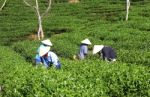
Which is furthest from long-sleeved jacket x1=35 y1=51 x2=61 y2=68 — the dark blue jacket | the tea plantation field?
the dark blue jacket

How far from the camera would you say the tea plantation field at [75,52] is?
11.2 metres

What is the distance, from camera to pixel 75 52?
92.6 feet

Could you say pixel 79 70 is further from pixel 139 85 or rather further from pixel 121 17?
pixel 121 17

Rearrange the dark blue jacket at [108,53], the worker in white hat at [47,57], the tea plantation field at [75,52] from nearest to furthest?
the tea plantation field at [75,52] → the worker in white hat at [47,57] → the dark blue jacket at [108,53]

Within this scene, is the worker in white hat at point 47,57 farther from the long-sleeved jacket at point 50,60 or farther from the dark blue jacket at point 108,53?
the dark blue jacket at point 108,53

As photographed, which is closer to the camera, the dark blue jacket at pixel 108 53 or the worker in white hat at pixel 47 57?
Answer: the worker in white hat at pixel 47 57

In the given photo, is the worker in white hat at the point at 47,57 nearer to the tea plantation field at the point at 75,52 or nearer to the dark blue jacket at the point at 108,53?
the tea plantation field at the point at 75,52

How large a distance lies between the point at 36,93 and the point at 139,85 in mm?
2890

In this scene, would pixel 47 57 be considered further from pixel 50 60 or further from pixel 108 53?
pixel 108 53

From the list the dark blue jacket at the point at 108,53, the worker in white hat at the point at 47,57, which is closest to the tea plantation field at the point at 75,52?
Answer: the dark blue jacket at the point at 108,53

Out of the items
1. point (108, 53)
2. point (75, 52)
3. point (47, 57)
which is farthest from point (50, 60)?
point (75, 52)

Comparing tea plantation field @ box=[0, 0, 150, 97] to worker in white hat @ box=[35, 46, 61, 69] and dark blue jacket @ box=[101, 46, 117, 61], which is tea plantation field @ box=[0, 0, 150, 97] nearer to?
dark blue jacket @ box=[101, 46, 117, 61]

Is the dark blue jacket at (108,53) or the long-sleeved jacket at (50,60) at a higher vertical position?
the long-sleeved jacket at (50,60)

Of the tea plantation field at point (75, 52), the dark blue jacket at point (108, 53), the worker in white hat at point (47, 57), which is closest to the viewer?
the tea plantation field at point (75, 52)
